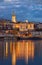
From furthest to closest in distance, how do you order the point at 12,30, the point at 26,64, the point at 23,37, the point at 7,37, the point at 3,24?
the point at 3,24
the point at 12,30
the point at 23,37
the point at 7,37
the point at 26,64

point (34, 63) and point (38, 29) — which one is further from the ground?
point (38, 29)

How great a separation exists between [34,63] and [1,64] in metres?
0.81

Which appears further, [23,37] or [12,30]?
[12,30]

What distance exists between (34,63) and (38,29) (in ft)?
82.7

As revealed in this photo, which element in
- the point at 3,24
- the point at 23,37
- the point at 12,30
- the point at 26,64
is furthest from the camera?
the point at 3,24

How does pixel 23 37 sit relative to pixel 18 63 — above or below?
above

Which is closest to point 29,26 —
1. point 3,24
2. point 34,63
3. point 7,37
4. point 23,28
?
point 23,28

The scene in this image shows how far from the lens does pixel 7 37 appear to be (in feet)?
84.8

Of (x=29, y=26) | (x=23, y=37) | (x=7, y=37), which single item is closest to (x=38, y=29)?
(x=29, y=26)

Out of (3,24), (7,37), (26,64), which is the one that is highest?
(3,24)

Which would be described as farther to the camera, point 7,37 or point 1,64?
point 7,37

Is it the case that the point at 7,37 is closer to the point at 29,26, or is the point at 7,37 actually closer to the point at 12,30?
the point at 12,30

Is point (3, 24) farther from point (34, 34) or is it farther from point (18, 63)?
point (18, 63)

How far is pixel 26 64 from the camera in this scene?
7.39 m
